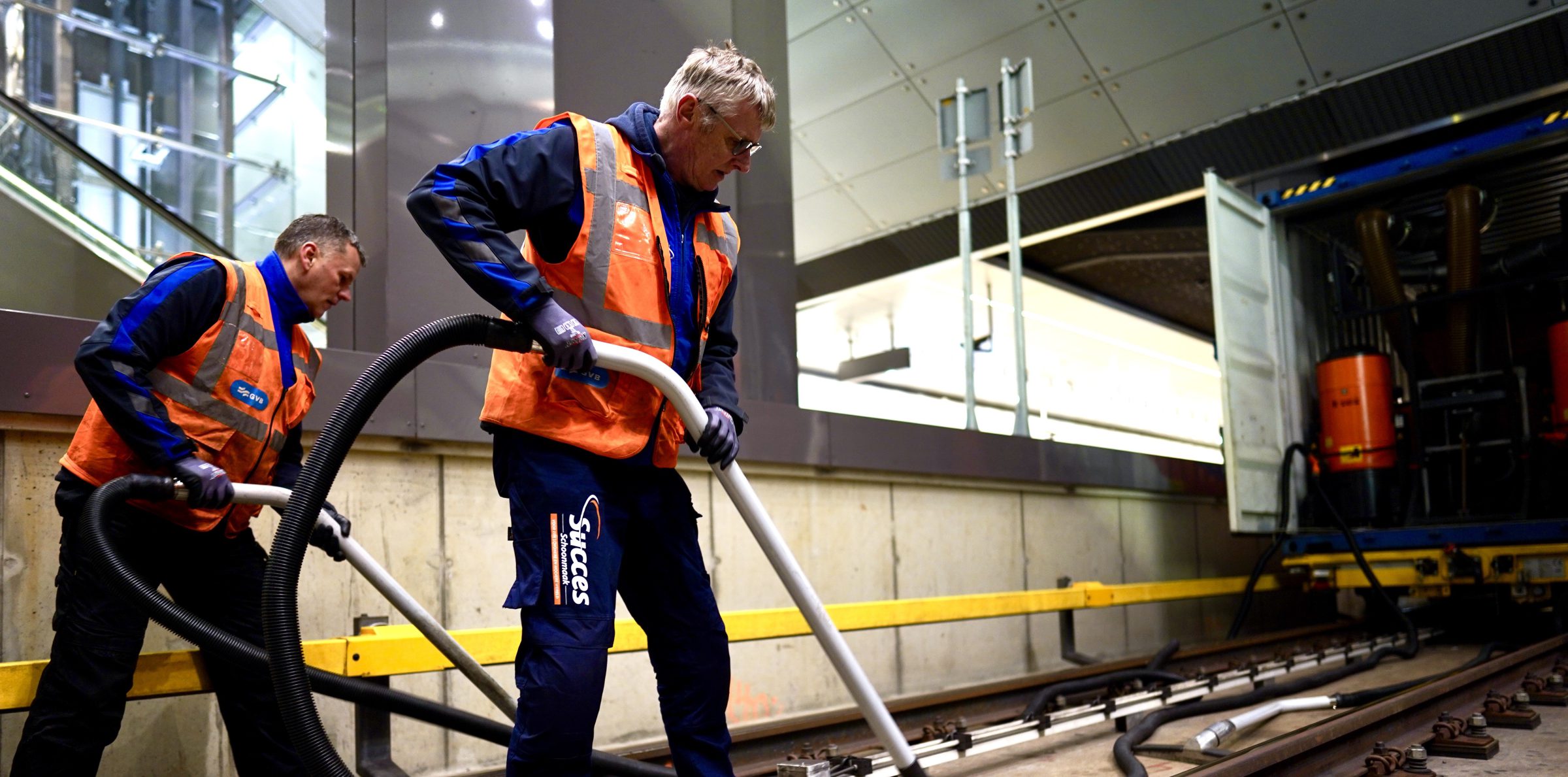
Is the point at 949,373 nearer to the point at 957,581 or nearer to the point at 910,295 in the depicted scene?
the point at 910,295

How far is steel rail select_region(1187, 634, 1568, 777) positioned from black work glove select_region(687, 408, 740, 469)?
169 cm

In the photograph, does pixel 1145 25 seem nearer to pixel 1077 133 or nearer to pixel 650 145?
pixel 1077 133

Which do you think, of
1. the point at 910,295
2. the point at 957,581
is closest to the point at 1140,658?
the point at 957,581

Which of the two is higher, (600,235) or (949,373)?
(949,373)

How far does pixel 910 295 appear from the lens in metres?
12.8

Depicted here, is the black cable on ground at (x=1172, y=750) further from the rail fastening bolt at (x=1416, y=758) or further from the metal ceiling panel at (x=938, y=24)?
the metal ceiling panel at (x=938, y=24)

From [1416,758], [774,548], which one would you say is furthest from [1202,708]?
[774,548]

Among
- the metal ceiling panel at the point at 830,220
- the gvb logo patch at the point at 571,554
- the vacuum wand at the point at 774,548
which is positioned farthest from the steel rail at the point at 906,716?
the metal ceiling panel at the point at 830,220

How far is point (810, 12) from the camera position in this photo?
31.6ft

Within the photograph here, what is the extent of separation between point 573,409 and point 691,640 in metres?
0.57

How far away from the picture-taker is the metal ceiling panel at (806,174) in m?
11.0

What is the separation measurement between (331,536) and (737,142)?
1.69 m

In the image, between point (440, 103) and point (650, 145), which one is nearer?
point (650, 145)

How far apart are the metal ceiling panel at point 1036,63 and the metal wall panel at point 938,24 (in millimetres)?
66
